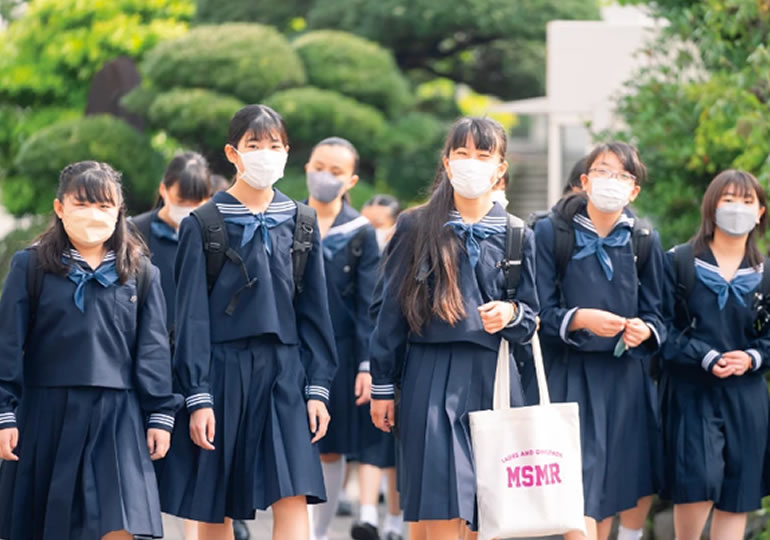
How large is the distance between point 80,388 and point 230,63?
11255 millimetres

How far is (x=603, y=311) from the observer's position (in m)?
6.16

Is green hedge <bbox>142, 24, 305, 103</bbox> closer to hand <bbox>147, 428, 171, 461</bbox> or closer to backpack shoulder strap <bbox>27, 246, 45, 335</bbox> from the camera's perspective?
backpack shoulder strap <bbox>27, 246, 45, 335</bbox>

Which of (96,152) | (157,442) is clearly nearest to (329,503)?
(157,442)

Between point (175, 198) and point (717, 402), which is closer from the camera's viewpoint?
point (717, 402)

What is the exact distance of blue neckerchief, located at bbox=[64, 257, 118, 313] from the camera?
513cm

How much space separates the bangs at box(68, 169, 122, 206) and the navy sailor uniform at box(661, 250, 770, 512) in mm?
2750

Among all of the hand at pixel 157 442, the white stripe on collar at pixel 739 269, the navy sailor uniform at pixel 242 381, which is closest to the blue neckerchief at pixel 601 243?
the white stripe on collar at pixel 739 269

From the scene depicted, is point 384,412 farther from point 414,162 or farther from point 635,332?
point 414,162

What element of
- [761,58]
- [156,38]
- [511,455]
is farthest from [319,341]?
[156,38]

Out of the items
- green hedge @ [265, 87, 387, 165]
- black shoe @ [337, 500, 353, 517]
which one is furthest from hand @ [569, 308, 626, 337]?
green hedge @ [265, 87, 387, 165]

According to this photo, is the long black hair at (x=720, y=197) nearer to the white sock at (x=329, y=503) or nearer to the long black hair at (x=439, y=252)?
the long black hair at (x=439, y=252)

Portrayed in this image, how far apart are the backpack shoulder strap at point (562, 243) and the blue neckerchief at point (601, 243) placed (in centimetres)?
3

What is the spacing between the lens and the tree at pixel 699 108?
306 inches

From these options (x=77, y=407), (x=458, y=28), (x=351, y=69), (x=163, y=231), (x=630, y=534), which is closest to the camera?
(x=77, y=407)
